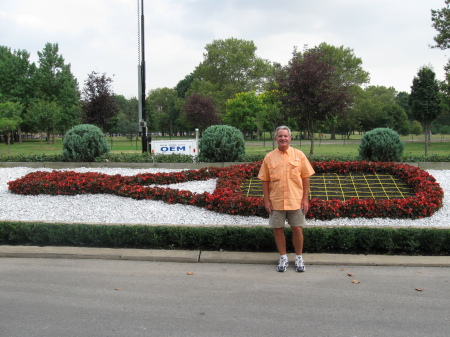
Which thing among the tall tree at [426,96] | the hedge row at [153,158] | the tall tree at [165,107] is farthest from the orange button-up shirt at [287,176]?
the tall tree at [165,107]

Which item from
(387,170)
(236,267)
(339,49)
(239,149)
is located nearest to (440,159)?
(387,170)

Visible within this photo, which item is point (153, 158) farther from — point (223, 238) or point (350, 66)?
point (350, 66)

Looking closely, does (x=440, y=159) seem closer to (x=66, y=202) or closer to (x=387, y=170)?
(x=387, y=170)

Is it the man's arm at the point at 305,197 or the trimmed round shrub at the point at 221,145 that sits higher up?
the trimmed round shrub at the point at 221,145

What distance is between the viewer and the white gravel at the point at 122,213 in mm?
6105

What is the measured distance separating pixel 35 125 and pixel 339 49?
4046 centimetres

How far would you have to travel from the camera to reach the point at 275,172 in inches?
179

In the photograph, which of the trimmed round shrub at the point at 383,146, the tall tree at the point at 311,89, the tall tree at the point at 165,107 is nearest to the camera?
the trimmed round shrub at the point at 383,146

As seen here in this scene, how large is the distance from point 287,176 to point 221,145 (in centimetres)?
617

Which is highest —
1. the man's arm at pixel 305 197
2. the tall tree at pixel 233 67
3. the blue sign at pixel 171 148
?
the tall tree at pixel 233 67

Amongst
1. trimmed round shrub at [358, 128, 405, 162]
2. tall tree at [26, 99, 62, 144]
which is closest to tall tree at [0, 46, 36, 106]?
tall tree at [26, 99, 62, 144]

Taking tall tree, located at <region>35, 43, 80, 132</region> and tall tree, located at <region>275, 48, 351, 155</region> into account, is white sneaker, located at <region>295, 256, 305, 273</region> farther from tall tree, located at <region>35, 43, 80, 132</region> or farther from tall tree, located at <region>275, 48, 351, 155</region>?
tall tree, located at <region>35, 43, 80, 132</region>

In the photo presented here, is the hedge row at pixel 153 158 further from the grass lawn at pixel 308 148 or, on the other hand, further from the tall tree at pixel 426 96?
the tall tree at pixel 426 96

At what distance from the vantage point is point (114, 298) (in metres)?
3.81
